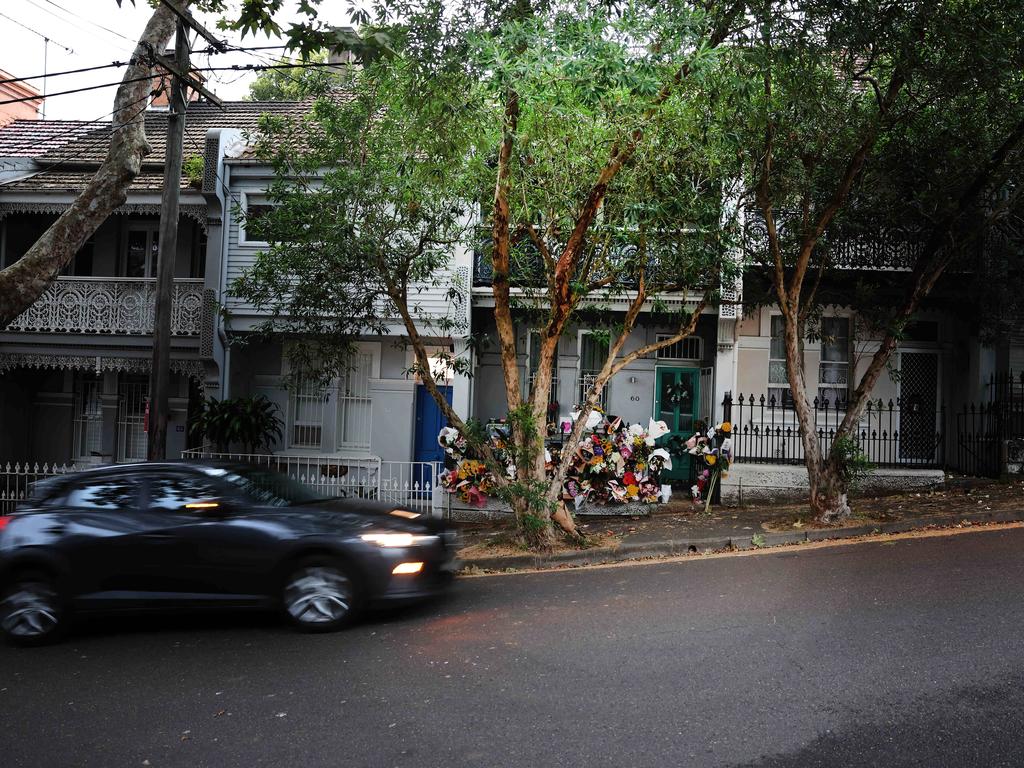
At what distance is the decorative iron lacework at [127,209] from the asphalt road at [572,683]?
1023 cm

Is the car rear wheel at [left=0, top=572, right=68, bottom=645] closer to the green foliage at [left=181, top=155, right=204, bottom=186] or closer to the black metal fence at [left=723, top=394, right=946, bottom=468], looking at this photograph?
the green foliage at [left=181, top=155, right=204, bottom=186]

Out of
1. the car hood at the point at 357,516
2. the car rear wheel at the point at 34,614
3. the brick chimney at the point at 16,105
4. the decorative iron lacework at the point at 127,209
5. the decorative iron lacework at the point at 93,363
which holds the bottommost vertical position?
the car rear wheel at the point at 34,614

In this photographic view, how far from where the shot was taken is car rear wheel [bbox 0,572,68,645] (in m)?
7.01

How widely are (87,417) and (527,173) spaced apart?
487 inches

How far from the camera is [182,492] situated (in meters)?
7.22

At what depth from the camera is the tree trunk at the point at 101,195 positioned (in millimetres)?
11078

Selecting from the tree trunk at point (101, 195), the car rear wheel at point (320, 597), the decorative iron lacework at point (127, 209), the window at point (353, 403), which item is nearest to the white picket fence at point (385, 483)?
the window at point (353, 403)

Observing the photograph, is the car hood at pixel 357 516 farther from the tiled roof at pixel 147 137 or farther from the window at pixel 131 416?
the window at pixel 131 416

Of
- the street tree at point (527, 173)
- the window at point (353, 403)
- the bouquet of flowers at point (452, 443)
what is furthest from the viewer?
the window at point (353, 403)

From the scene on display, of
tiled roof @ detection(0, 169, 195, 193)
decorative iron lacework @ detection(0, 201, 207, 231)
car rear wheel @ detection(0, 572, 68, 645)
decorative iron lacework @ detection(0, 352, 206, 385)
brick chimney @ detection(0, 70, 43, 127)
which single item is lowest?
car rear wheel @ detection(0, 572, 68, 645)

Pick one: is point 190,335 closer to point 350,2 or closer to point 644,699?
point 350,2

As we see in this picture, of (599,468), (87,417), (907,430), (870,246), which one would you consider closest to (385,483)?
(599,468)

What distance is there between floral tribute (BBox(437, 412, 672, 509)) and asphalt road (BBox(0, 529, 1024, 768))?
532 cm

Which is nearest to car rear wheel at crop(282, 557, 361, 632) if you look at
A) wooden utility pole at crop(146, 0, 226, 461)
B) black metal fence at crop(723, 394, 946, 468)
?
wooden utility pole at crop(146, 0, 226, 461)
